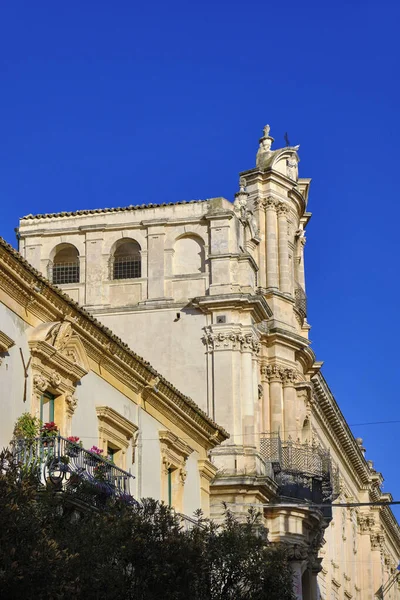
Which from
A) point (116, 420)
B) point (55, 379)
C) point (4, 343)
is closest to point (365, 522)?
point (116, 420)

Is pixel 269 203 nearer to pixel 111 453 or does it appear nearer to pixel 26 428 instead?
pixel 111 453

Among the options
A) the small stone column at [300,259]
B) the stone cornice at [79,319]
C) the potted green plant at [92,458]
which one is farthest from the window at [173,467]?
the small stone column at [300,259]

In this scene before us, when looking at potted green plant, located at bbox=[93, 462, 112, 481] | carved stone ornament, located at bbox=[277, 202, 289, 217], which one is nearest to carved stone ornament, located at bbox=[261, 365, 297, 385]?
carved stone ornament, located at bbox=[277, 202, 289, 217]

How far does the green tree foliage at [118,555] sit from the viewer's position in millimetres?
15375

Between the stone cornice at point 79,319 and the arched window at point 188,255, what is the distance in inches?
365

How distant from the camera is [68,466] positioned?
20.2 m

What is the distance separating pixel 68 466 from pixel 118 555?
2.89 metres

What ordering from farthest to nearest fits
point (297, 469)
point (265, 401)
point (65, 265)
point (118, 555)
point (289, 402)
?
1. point (289, 402)
2. point (265, 401)
3. point (65, 265)
4. point (297, 469)
5. point (118, 555)

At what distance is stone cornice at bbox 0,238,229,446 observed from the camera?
20.8 meters

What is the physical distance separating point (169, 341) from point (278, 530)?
6516 mm

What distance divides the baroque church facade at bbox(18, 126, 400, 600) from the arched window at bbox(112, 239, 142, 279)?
3cm

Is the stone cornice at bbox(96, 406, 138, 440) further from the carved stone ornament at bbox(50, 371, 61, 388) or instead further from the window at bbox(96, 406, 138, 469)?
the carved stone ornament at bbox(50, 371, 61, 388)

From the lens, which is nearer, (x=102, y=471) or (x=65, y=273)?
(x=102, y=471)

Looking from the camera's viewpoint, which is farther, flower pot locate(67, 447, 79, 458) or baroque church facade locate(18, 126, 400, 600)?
baroque church facade locate(18, 126, 400, 600)
